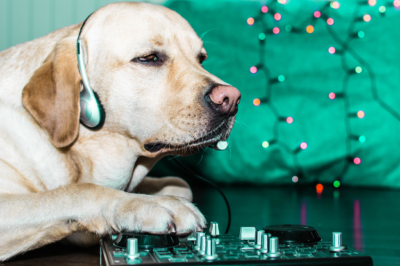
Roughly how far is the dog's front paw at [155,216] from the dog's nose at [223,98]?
0.30m

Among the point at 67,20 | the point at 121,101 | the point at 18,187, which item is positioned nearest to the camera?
the point at 18,187

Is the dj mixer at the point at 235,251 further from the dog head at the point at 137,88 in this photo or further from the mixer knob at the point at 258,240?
the dog head at the point at 137,88

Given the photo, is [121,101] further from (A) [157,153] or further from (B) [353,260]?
(B) [353,260]

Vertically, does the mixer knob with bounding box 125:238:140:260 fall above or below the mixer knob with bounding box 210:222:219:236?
below

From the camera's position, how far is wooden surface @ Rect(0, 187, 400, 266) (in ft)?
3.02

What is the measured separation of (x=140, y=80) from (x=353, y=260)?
761mm

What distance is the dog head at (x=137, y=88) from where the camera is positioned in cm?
104

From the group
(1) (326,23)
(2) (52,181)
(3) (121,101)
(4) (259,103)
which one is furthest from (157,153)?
(1) (326,23)

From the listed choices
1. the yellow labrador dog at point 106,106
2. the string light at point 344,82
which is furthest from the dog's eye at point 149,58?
the string light at point 344,82

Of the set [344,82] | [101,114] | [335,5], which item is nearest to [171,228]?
[101,114]

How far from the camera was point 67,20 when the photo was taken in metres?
2.55

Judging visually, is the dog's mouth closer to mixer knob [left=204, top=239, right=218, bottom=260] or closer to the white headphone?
the white headphone

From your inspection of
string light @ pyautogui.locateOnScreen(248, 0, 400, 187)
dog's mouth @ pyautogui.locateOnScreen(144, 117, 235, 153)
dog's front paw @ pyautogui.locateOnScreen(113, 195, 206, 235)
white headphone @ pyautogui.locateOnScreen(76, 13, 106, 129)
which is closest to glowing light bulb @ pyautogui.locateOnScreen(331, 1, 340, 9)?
string light @ pyautogui.locateOnScreen(248, 0, 400, 187)

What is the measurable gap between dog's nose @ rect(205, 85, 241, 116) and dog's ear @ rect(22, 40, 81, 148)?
1.21ft
